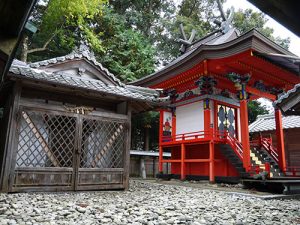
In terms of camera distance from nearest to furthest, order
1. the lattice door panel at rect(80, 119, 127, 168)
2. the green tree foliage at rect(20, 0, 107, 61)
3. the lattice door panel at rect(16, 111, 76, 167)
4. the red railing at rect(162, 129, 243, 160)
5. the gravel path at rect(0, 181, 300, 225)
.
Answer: the gravel path at rect(0, 181, 300, 225)
the lattice door panel at rect(16, 111, 76, 167)
the lattice door panel at rect(80, 119, 127, 168)
the red railing at rect(162, 129, 243, 160)
the green tree foliage at rect(20, 0, 107, 61)

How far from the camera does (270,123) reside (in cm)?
1859

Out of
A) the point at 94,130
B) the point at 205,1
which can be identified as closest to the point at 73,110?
the point at 94,130

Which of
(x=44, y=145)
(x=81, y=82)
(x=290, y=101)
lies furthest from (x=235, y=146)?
(x=44, y=145)

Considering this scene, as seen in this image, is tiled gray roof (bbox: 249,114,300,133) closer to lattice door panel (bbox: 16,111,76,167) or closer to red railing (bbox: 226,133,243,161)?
red railing (bbox: 226,133,243,161)

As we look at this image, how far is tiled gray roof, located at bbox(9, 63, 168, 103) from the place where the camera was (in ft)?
21.1

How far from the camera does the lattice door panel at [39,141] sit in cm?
673

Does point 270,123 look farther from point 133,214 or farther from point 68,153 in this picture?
point 133,214

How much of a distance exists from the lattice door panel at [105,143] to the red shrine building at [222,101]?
4.38m

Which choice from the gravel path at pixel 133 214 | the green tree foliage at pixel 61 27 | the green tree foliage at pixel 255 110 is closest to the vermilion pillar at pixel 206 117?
the gravel path at pixel 133 214

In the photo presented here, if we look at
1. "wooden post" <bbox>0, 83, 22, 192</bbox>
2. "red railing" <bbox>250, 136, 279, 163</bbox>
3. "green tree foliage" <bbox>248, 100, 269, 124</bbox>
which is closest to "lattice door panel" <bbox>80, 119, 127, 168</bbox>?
"wooden post" <bbox>0, 83, 22, 192</bbox>

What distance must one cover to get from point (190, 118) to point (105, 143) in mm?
6344

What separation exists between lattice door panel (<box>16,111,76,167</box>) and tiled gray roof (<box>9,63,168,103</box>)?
2.99 ft

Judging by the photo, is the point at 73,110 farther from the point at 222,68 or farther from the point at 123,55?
the point at 123,55

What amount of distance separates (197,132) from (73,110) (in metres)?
6.36
